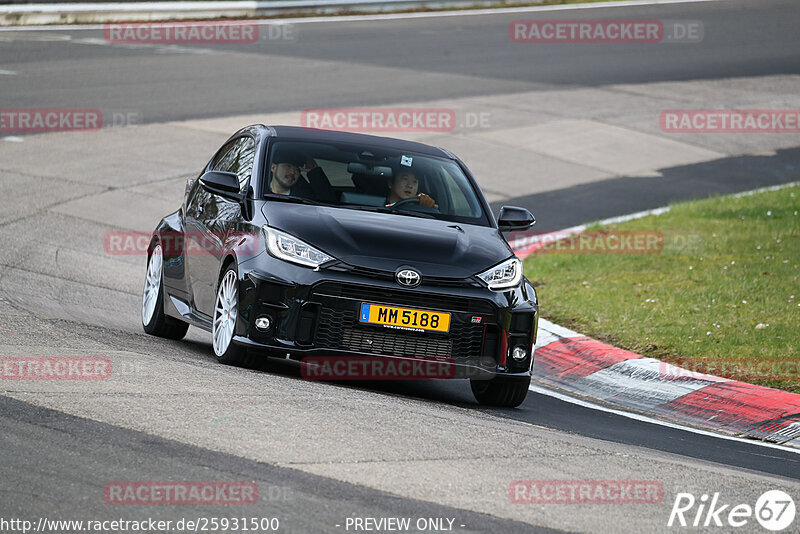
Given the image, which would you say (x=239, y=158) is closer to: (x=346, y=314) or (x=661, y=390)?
(x=346, y=314)

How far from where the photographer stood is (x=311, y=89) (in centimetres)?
2350

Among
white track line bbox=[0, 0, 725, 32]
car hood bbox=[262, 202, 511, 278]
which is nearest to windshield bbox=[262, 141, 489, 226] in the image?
car hood bbox=[262, 202, 511, 278]

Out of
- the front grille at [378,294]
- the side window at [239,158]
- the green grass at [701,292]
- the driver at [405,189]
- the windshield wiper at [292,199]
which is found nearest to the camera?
the front grille at [378,294]

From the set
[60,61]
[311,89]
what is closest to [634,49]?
[311,89]

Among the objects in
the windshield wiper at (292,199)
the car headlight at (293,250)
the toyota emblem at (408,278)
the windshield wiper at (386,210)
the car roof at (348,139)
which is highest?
the car roof at (348,139)

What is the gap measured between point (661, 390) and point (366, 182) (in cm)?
253

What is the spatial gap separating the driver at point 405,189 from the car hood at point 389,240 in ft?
1.02

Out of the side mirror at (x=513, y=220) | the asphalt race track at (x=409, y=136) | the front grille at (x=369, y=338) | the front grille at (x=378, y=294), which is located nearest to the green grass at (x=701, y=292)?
the asphalt race track at (x=409, y=136)

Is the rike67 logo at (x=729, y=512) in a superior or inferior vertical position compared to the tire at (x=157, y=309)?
superior

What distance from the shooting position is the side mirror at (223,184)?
8.56 m

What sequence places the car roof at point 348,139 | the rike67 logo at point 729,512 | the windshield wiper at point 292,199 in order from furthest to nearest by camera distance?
1. the car roof at point 348,139
2. the windshield wiper at point 292,199
3. the rike67 logo at point 729,512

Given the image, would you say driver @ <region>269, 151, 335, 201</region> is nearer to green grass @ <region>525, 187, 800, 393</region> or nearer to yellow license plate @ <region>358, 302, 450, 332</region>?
yellow license plate @ <region>358, 302, 450, 332</region>

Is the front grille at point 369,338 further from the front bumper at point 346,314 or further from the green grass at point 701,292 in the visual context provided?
the green grass at point 701,292

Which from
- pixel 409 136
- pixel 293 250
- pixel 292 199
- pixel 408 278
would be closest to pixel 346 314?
pixel 408 278
